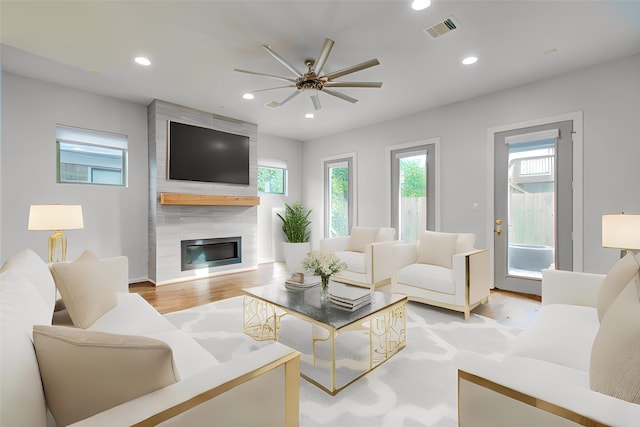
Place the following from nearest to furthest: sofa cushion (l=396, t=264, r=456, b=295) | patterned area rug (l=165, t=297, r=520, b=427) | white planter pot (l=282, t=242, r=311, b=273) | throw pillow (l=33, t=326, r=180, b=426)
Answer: throw pillow (l=33, t=326, r=180, b=426) < patterned area rug (l=165, t=297, r=520, b=427) < sofa cushion (l=396, t=264, r=456, b=295) < white planter pot (l=282, t=242, r=311, b=273)

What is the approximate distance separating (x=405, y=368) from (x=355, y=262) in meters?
2.10

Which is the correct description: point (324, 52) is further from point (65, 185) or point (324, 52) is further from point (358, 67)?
point (65, 185)

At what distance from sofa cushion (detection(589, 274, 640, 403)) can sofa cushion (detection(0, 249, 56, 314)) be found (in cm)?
224

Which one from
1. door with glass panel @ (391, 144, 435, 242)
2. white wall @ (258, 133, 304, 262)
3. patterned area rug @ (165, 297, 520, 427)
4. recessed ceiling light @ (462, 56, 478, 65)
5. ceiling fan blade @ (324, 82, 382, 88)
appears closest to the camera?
patterned area rug @ (165, 297, 520, 427)

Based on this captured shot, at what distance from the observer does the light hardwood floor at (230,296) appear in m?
3.10

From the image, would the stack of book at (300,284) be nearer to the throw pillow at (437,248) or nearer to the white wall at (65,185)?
the throw pillow at (437,248)

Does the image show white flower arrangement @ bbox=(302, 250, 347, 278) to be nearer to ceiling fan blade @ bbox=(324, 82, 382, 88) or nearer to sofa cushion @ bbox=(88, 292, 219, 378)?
sofa cushion @ bbox=(88, 292, 219, 378)

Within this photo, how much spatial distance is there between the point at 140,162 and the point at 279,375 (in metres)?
4.73

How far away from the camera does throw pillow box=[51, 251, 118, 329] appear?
5.32 feet

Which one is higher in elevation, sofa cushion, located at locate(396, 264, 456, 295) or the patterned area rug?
sofa cushion, located at locate(396, 264, 456, 295)

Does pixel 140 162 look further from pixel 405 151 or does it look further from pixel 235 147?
pixel 405 151

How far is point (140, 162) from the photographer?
4.59 meters

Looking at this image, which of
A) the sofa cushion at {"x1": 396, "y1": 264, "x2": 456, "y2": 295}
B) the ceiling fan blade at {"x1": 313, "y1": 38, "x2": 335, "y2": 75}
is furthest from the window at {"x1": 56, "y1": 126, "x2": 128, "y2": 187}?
the sofa cushion at {"x1": 396, "y1": 264, "x2": 456, "y2": 295}

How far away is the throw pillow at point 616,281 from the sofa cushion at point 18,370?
232cm
